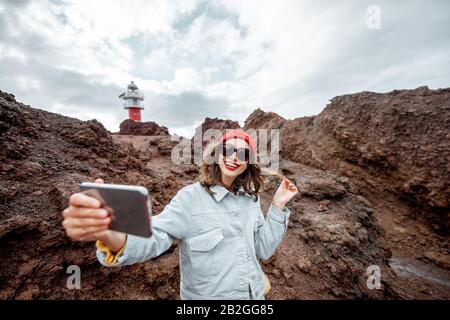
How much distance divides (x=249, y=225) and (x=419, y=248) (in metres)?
6.62

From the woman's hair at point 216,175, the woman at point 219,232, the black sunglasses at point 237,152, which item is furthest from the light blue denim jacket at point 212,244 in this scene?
the black sunglasses at point 237,152

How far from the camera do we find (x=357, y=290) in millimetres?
3852

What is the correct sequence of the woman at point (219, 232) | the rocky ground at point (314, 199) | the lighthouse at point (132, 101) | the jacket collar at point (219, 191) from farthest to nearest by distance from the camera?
the lighthouse at point (132, 101)
the rocky ground at point (314, 199)
the jacket collar at point (219, 191)
the woman at point (219, 232)

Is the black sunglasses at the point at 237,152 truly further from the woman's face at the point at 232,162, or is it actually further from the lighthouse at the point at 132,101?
the lighthouse at the point at 132,101

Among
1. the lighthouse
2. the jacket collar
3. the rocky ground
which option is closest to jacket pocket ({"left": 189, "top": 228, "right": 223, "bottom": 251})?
the jacket collar

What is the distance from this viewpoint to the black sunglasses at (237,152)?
2.10 m

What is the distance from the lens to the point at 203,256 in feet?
5.98

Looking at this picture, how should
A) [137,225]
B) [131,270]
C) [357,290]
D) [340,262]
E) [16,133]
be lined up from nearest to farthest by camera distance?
1. [137,225]
2. [131,270]
3. [16,133]
4. [357,290]
5. [340,262]

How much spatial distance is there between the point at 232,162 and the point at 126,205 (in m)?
1.20

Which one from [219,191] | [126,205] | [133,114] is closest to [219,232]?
[219,191]

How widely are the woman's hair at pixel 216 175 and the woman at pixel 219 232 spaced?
0.03 ft

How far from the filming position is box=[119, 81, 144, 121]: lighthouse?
32.8 m
